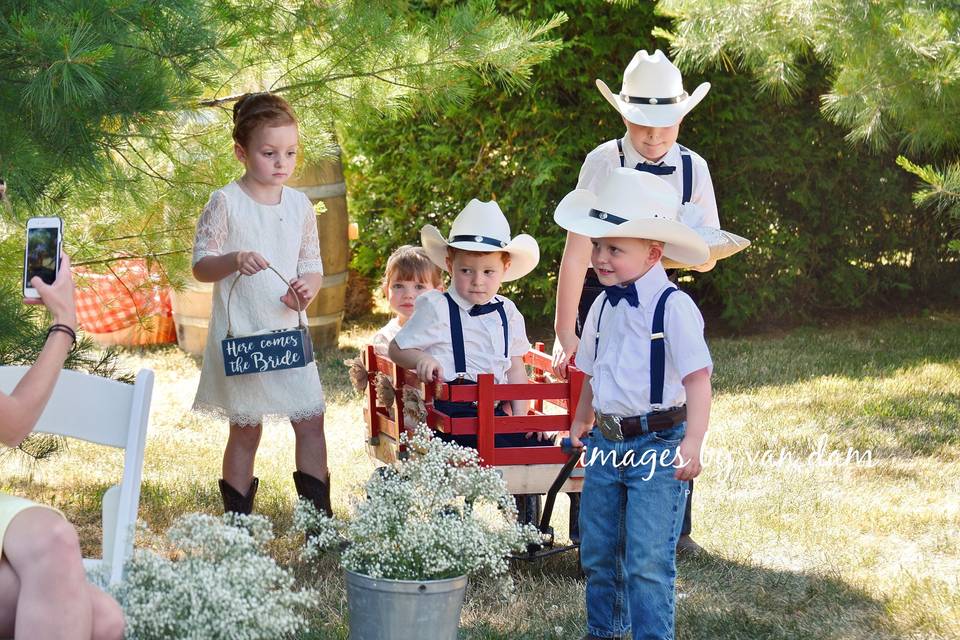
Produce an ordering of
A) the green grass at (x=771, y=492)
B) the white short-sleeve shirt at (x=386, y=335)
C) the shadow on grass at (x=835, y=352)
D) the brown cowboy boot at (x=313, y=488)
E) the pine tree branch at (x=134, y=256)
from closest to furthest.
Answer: the green grass at (x=771, y=492)
the brown cowboy boot at (x=313, y=488)
the pine tree branch at (x=134, y=256)
the white short-sleeve shirt at (x=386, y=335)
the shadow on grass at (x=835, y=352)

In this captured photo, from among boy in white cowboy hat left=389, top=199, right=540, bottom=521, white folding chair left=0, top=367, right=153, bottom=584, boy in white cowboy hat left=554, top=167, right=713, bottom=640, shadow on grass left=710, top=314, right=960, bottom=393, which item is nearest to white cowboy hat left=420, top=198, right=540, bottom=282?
boy in white cowboy hat left=389, top=199, right=540, bottom=521

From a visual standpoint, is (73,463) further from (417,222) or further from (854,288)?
(854,288)

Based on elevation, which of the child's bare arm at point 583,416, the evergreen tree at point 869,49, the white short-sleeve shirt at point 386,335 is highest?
the evergreen tree at point 869,49

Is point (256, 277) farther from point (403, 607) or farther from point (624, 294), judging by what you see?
point (403, 607)

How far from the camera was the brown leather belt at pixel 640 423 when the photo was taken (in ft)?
9.89

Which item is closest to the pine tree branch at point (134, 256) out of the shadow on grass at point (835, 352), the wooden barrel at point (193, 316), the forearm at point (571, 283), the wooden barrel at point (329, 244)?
the forearm at point (571, 283)

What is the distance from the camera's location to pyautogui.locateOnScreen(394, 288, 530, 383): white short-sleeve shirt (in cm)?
374

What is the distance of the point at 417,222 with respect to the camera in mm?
8414

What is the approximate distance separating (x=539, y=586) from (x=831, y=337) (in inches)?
197

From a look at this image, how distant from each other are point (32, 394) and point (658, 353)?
151 cm

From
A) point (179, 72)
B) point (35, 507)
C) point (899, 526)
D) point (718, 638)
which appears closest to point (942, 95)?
point (899, 526)

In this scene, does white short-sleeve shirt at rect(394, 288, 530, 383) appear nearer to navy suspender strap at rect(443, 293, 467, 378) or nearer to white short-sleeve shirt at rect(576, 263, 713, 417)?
navy suspender strap at rect(443, 293, 467, 378)

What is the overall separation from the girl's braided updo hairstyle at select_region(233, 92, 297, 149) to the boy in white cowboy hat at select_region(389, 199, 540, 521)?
646mm

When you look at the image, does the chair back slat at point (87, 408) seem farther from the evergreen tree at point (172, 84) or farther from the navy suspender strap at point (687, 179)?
the navy suspender strap at point (687, 179)
